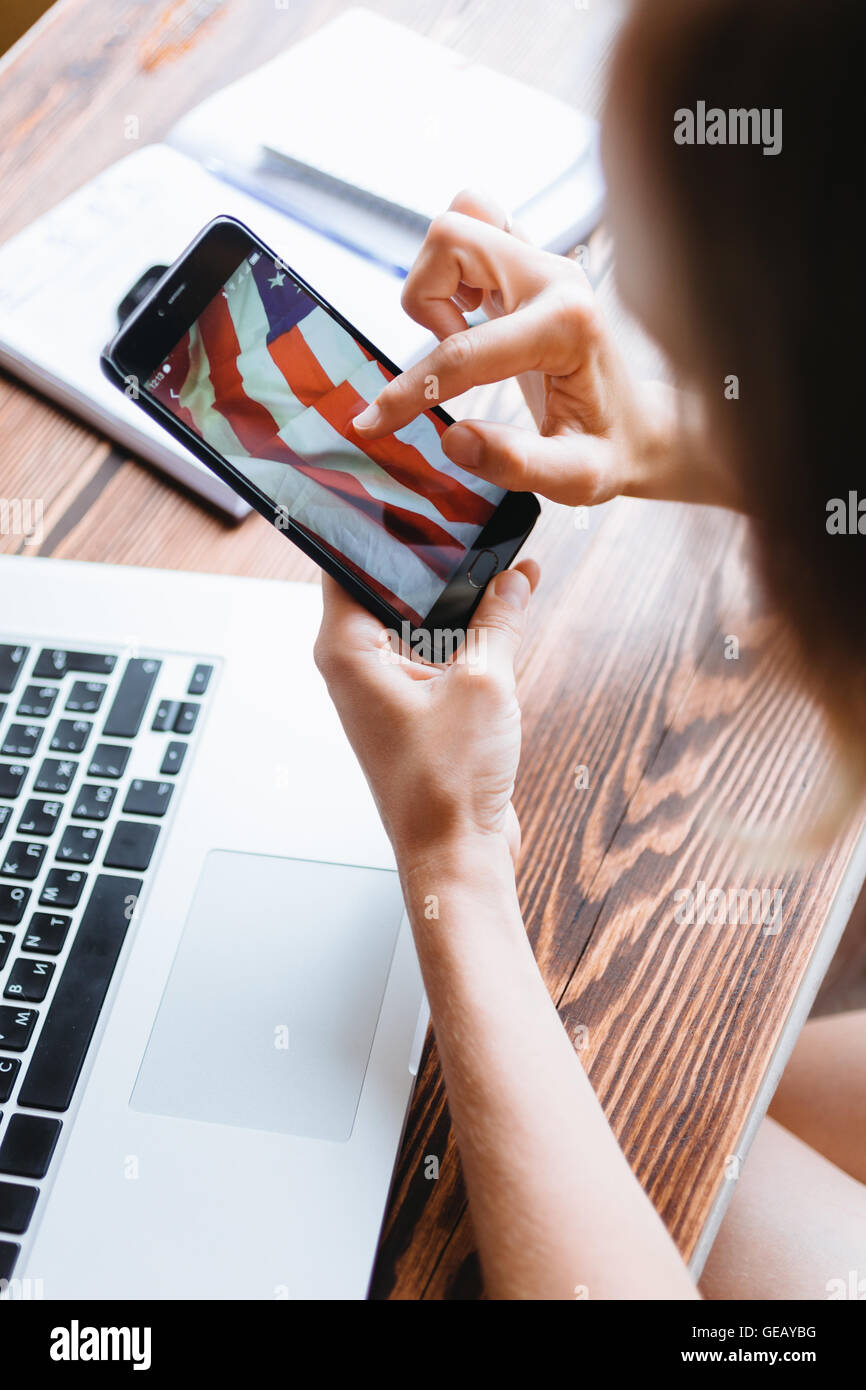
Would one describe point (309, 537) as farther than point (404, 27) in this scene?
No

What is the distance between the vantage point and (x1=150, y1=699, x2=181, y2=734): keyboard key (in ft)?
1.63

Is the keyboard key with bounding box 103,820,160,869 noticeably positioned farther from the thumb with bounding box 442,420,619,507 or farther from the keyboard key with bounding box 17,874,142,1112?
the thumb with bounding box 442,420,619,507

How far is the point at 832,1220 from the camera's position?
1.76 feet

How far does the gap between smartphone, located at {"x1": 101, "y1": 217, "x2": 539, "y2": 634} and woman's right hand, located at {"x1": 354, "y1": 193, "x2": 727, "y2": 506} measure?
1.0 inches

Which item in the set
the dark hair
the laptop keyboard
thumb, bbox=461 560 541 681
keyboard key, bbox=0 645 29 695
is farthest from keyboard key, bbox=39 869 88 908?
the dark hair

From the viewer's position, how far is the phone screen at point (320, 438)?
467mm

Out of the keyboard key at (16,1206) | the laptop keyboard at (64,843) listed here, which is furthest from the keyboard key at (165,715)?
the keyboard key at (16,1206)

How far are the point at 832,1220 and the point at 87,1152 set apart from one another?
0.40 metres

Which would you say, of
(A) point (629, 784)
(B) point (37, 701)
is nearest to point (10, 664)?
(B) point (37, 701)

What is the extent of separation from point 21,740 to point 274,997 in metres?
0.19

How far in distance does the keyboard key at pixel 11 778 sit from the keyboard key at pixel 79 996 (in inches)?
2.5

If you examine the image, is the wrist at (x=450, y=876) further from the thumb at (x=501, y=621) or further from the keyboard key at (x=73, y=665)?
the keyboard key at (x=73, y=665)
